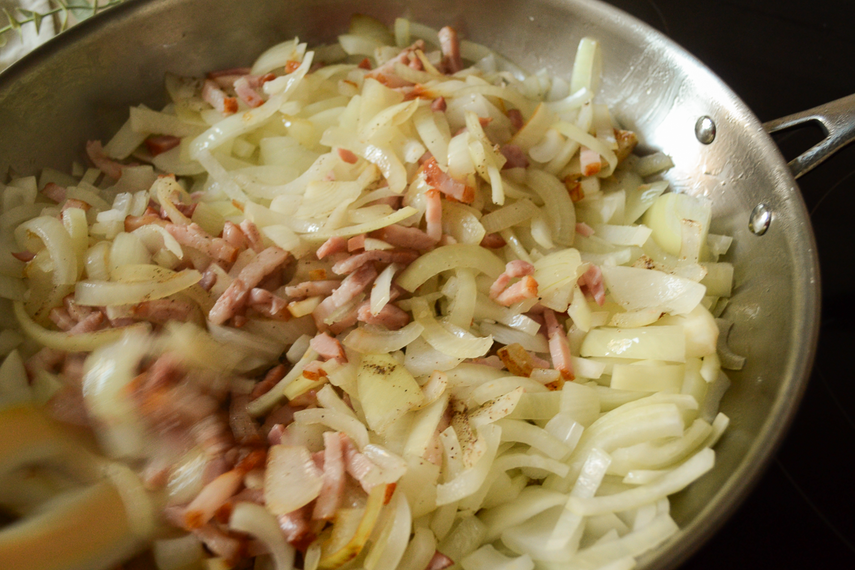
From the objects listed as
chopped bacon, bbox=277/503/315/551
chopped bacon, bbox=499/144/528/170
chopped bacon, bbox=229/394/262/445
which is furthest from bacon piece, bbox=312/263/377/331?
chopped bacon, bbox=499/144/528/170

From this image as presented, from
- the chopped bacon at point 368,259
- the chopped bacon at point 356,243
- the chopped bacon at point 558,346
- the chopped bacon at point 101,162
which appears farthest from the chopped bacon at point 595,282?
the chopped bacon at point 101,162

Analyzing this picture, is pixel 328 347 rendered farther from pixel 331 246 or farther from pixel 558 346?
pixel 558 346

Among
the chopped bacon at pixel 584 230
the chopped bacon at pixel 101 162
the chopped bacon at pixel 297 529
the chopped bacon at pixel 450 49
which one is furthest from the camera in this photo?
the chopped bacon at pixel 450 49

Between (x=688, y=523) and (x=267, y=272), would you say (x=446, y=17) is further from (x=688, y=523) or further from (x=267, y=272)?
(x=688, y=523)

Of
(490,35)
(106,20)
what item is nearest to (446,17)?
(490,35)

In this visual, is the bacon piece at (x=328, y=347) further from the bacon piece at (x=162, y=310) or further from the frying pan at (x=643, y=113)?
the frying pan at (x=643, y=113)

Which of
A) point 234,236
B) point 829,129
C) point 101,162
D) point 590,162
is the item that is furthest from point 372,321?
point 829,129
